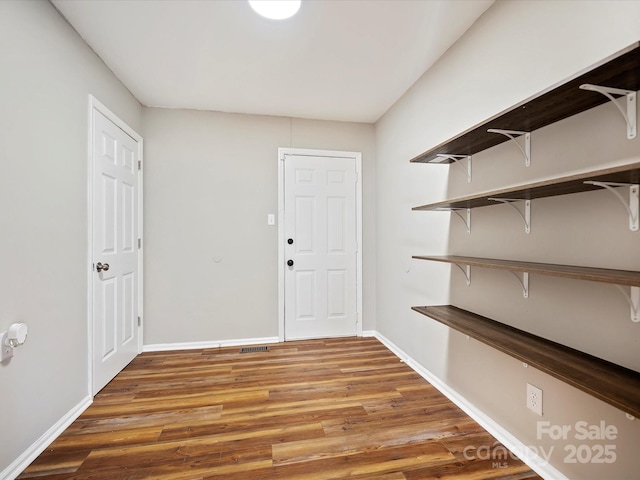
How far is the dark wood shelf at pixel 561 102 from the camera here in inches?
37.8

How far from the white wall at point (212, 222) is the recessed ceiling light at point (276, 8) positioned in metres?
1.58

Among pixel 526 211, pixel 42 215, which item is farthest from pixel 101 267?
A: pixel 526 211

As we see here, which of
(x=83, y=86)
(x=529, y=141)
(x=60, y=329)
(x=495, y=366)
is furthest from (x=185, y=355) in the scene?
(x=529, y=141)

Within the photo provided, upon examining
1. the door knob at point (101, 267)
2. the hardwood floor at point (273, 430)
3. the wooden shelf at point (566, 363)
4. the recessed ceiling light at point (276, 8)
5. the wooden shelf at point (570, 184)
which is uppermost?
the recessed ceiling light at point (276, 8)

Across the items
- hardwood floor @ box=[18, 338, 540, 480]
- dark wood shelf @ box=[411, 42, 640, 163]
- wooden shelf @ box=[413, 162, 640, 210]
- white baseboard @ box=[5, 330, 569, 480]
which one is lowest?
hardwood floor @ box=[18, 338, 540, 480]

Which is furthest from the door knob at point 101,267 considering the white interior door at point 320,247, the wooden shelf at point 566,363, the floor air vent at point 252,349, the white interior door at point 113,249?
the wooden shelf at point 566,363

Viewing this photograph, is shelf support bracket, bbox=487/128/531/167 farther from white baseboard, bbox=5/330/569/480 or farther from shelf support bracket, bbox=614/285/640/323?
white baseboard, bbox=5/330/569/480

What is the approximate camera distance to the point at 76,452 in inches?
65.8

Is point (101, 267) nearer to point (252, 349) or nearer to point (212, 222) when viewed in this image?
point (212, 222)

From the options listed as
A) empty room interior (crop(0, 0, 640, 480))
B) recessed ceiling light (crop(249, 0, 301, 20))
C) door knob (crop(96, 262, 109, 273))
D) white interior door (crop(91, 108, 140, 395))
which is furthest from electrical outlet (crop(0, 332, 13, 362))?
recessed ceiling light (crop(249, 0, 301, 20))

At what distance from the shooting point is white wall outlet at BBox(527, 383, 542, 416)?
152cm

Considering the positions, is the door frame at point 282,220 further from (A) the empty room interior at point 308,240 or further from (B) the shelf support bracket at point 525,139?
(B) the shelf support bracket at point 525,139

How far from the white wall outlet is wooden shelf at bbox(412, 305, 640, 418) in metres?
0.26

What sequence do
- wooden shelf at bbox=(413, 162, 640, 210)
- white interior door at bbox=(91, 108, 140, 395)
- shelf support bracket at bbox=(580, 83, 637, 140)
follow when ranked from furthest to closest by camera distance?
white interior door at bbox=(91, 108, 140, 395) < shelf support bracket at bbox=(580, 83, 637, 140) < wooden shelf at bbox=(413, 162, 640, 210)
